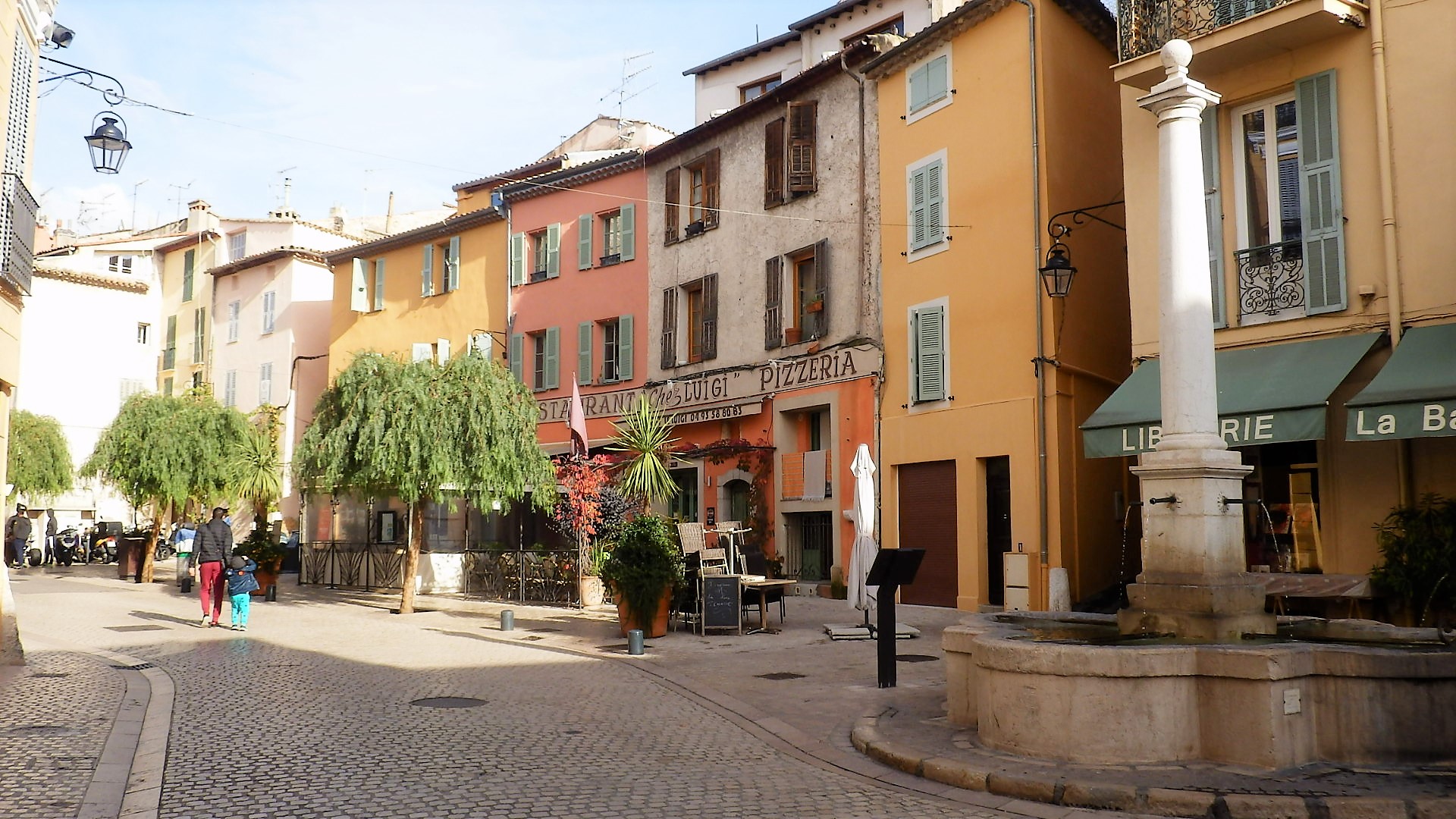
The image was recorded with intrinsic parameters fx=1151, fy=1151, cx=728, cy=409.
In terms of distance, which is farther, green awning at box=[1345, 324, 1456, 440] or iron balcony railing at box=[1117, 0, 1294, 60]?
iron balcony railing at box=[1117, 0, 1294, 60]

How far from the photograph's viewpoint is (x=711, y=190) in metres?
25.2

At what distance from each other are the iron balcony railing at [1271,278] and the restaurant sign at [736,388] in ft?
24.3

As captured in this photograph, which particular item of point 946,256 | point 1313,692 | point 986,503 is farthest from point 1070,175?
point 1313,692

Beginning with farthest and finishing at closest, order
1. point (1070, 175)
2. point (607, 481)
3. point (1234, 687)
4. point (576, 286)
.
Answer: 1. point (576, 286)
2. point (607, 481)
3. point (1070, 175)
4. point (1234, 687)

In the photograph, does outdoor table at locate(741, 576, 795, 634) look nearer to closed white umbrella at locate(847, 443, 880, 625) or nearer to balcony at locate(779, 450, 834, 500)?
closed white umbrella at locate(847, 443, 880, 625)

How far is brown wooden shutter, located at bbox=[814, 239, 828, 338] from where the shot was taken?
21922 mm

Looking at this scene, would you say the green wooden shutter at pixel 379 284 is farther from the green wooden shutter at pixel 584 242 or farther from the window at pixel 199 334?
the window at pixel 199 334

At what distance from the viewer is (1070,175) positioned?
1812 cm

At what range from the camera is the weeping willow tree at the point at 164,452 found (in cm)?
2680

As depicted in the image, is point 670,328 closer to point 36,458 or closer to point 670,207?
point 670,207

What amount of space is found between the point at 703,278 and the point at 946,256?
7.09 meters

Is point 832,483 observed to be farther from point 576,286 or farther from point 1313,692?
point 1313,692

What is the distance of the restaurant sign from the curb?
14.2m

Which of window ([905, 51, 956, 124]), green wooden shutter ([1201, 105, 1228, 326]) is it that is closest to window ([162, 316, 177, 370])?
window ([905, 51, 956, 124])
